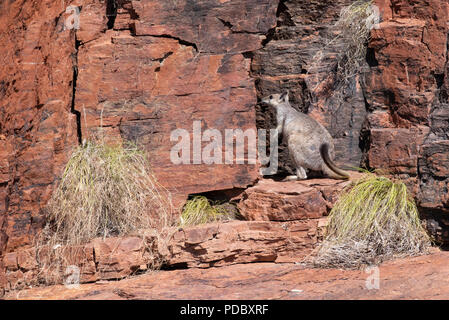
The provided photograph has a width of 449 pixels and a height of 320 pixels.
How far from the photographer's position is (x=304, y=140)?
7551 mm

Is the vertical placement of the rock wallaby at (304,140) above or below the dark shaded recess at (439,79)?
below

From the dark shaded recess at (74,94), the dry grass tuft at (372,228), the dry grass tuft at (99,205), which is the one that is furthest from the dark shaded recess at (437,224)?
the dark shaded recess at (74,94)

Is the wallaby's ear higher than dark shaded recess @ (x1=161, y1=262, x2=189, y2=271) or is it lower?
higher

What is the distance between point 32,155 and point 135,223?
131 cm

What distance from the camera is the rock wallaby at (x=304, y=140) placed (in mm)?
7520

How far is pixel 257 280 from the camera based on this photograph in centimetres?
636

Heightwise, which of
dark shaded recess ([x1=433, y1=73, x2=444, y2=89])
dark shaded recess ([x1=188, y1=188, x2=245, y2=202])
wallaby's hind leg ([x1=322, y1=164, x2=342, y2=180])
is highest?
dark shaded recess ([x1=433, y1=73, x2=444, y2=89])

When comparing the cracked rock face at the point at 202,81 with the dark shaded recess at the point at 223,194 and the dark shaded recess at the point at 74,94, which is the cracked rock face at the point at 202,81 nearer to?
the dark shaded recess at the point at 74,94

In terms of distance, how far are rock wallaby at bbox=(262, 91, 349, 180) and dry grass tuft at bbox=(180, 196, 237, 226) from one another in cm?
86

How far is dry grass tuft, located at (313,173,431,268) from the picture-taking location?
6703mm

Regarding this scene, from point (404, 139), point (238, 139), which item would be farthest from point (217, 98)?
point (404, 139)

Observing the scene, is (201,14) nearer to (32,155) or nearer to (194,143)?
(194,143)

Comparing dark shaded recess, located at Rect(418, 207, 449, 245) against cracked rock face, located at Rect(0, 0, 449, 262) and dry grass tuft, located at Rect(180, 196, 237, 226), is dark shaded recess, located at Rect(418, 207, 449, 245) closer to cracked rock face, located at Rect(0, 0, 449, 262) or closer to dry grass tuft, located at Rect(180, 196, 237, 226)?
cracked rock face, located at Rect(0, 0, 449, 262)

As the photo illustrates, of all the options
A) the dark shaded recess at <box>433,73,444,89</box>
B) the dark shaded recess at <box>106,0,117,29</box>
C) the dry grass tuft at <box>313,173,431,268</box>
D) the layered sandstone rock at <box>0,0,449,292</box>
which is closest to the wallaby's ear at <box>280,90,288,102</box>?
the layered sandstone rock at <box>0,0,449,292</box>
